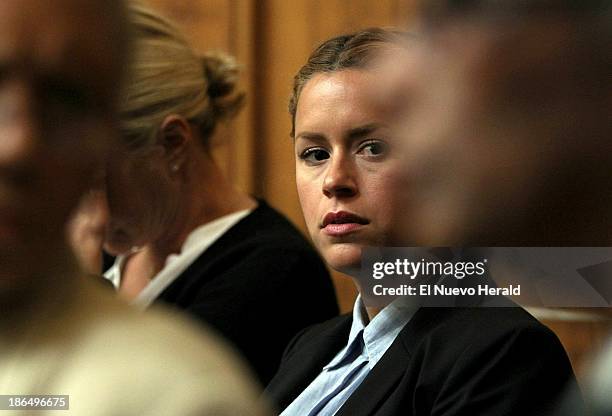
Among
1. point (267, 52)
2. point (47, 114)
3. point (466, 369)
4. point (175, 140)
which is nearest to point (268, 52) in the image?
point (267, 52)

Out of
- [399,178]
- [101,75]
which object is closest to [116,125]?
[101,75]

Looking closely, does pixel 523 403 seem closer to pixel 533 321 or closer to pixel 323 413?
pixel 533 321

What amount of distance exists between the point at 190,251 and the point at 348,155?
1.03ft

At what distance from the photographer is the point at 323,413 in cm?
81

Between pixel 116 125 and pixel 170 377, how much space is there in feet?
0.31

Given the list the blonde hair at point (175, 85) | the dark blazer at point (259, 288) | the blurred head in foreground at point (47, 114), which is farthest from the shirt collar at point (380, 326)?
the blurred head in foreground at point (47, 114)

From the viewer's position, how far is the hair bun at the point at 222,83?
1.06 metres

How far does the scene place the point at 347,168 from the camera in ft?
2.45

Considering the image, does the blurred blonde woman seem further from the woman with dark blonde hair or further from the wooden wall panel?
the woman with dark blonde hair

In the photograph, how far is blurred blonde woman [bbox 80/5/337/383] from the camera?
87 centimetres

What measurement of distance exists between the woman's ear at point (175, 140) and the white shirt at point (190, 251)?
0.08 m

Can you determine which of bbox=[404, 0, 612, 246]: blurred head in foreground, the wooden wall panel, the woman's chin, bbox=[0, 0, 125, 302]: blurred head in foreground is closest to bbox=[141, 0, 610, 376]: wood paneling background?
the wooden wall panel

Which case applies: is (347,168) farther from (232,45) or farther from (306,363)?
(232,45)

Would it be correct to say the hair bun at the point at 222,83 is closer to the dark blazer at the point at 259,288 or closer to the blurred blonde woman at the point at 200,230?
the blurred blonde woman at the point at 200,230
